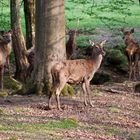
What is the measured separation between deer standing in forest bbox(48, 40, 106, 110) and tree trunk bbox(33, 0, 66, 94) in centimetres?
72

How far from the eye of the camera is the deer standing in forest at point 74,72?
13.1 m

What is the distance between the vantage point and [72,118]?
12.0m

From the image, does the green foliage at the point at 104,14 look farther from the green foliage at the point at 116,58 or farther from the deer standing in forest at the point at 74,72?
the deer standing in forest at the point at 74,72

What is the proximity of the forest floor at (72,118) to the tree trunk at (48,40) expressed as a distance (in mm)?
478

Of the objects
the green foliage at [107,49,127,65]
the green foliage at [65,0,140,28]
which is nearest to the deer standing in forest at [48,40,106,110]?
the green foliage at [107,49,127,65]

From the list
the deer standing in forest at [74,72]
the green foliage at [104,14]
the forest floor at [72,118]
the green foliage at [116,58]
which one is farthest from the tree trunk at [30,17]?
the green foliage at [104,14]

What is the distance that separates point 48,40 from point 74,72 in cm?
126

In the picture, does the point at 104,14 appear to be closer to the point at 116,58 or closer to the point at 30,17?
the point at 116,58

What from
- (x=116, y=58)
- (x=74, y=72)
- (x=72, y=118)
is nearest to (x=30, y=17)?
(x=116, y=58)

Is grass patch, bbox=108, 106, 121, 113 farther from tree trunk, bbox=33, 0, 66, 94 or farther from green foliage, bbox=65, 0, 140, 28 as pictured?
green foliage, bbox=65, 0, 140, 28

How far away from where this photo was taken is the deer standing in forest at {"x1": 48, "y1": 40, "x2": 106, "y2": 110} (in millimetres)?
13141

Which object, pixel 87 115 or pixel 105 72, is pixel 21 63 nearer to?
pixel 105 72

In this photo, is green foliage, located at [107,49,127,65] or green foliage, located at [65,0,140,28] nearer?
green foliage, located at [107,49,127,65]

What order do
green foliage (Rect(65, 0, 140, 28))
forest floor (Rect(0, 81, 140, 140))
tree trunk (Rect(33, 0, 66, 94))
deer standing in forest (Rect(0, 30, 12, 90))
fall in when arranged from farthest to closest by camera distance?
green foliage (Rect(65, 0, 140, 28)) < deer standing in forest (Rect(0, 30, 12, 90)) < tree trunk (Rect(33, 0, 66, 94)) < forest floor (Rect(0, 81, 140, 140))
